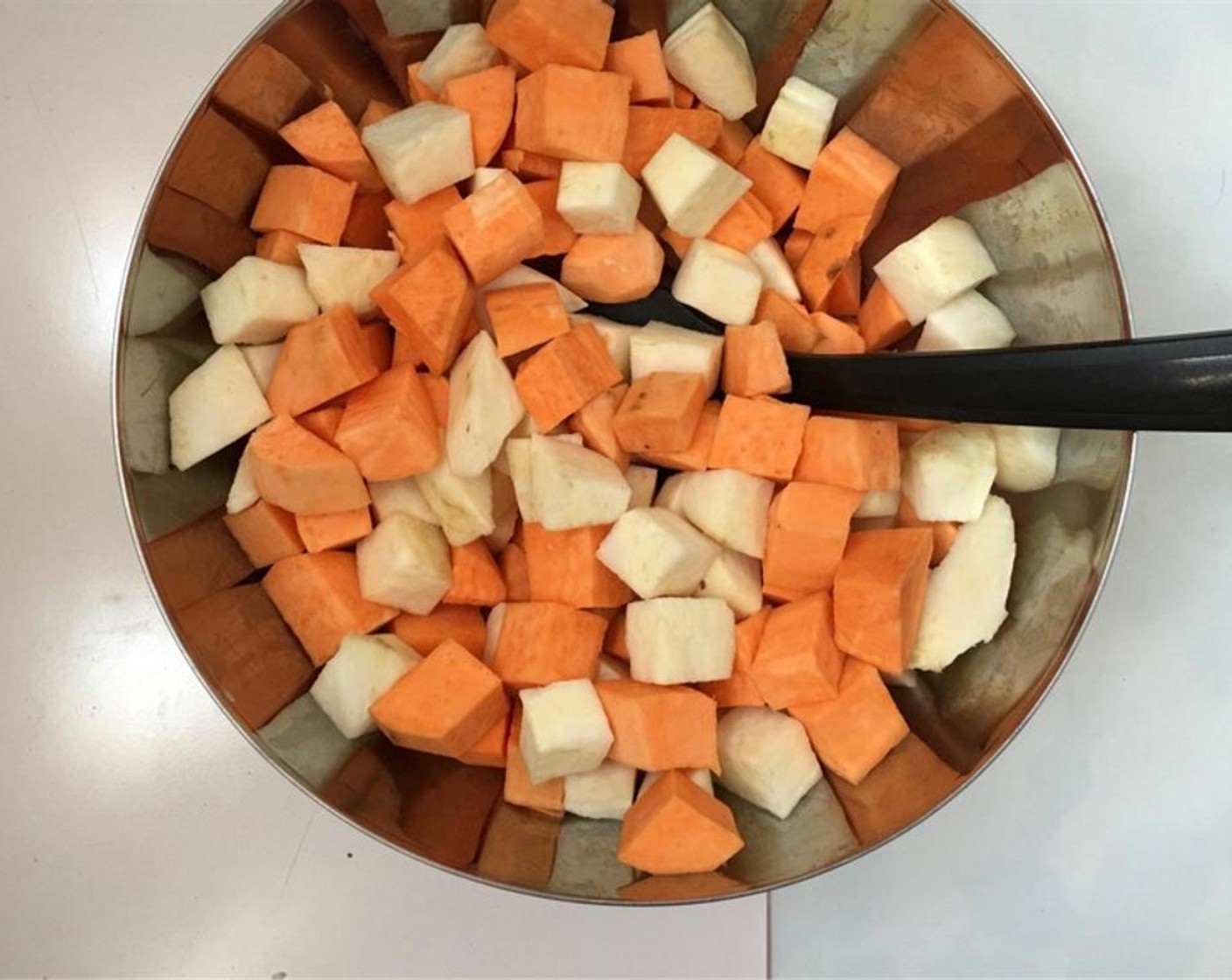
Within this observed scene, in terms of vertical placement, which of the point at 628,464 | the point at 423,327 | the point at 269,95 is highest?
the point at 269,95

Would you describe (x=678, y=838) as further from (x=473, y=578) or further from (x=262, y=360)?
(x=262, y=360)

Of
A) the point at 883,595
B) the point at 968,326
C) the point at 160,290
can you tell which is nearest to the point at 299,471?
the point at 160,290

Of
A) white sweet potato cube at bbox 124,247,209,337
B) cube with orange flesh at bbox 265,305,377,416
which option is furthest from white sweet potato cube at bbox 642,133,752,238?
white sweet potato cube at bbox 124,247,209,337

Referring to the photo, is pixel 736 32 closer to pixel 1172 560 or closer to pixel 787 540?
pixel 787 540

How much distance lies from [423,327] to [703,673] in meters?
0.39

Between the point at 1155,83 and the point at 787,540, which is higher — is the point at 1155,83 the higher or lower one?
the higher one

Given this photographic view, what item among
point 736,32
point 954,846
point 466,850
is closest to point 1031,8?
point 736,32

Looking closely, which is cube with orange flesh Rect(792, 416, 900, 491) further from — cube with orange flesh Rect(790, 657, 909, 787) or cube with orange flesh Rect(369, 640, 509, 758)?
cube with orange flesh Rect(369, 640, 509, 758)

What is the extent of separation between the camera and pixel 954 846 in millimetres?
1093

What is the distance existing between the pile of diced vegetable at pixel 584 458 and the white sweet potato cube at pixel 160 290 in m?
0.02

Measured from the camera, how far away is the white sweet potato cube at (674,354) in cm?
98

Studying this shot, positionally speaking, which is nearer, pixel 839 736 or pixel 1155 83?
pixel 839 736

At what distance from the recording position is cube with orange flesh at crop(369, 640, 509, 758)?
902 millimetres

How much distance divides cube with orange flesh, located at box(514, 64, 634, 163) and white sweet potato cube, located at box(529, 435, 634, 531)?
266 mm
